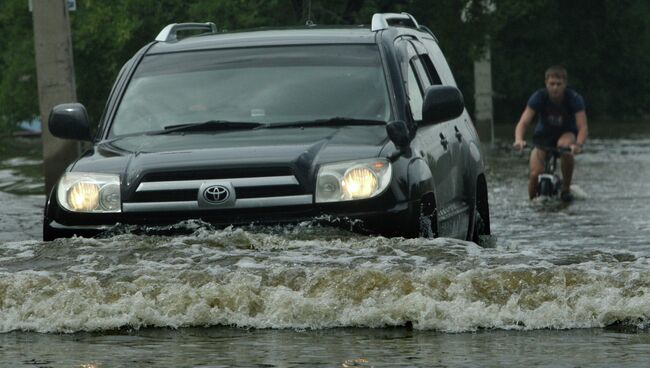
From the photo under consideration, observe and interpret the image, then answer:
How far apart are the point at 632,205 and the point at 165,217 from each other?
9970 mm

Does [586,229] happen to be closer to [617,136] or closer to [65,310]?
[65,310]

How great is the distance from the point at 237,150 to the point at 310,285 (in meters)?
1.39

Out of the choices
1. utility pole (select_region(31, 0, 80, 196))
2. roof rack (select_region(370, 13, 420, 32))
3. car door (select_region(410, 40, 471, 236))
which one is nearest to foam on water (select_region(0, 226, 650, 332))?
car door (select_region(410, 40, 471, 236))

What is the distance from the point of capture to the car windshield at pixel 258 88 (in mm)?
10984

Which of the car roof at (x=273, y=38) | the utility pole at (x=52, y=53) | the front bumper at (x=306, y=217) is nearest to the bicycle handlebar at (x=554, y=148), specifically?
the utility pole at (x=52, y=53)

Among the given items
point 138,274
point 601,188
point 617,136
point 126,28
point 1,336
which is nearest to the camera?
point 1,336

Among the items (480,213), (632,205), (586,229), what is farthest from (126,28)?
(480,213)

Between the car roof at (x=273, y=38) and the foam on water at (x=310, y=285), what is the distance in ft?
6.72

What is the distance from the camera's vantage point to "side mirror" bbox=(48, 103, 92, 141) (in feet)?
37.0

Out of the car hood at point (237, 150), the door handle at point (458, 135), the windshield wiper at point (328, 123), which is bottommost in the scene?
the door handle at point (458, 135)

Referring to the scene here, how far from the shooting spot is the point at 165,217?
10.1 metres

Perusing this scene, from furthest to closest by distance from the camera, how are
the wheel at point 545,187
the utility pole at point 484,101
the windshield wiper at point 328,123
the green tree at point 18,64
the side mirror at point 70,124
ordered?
the utility pole at point 484,101 → the green tree at point 18,64 → the wheel at point 545,187 → the side mirror at point 70,124 → the windshield wiper at point 328,123

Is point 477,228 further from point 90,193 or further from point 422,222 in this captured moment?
point 90,193

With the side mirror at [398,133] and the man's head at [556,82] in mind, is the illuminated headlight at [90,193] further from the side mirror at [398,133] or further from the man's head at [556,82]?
the man's head at [556,82]
